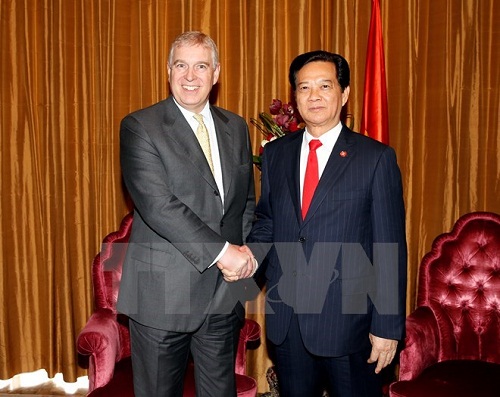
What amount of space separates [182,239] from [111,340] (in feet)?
3.01

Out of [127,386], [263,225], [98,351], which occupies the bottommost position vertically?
[127,386]

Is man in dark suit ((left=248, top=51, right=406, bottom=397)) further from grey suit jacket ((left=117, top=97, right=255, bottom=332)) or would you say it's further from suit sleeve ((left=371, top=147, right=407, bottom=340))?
grey suit jacket ((left=117, top=97, right=255, bottom=332))

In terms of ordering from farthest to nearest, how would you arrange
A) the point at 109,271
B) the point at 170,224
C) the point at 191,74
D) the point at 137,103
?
1. the point at 137,103
2. the point at 109,271
3. the point at 191,74
4. the point at 170,224

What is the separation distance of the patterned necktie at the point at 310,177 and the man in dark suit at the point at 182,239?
25cm

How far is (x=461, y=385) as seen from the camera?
233cm

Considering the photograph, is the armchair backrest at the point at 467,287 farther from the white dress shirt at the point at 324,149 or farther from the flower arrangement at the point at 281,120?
the white dress shirt at the point at 324,149

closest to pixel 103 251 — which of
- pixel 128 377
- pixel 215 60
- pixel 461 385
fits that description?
pixel 128 377

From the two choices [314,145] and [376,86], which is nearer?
[314,145]

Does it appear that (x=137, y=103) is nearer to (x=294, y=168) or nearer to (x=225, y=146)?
(x=225, y=146)

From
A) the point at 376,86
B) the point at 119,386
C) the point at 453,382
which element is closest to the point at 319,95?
the point at 376,86

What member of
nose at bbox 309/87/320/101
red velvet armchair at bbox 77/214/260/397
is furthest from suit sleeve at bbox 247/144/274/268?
red velvet armchair at bbox 77/214/260/397

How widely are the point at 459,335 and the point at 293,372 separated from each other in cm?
115

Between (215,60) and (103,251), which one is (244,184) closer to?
(215,60)

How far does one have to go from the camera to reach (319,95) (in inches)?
77.9
